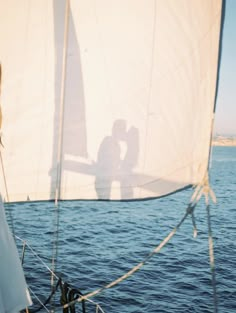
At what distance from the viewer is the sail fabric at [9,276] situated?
2643 millimetres

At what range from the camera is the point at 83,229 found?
2278cm

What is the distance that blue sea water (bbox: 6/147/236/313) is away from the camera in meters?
13.2

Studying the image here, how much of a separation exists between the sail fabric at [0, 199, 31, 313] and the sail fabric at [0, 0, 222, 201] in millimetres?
1472

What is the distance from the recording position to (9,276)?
8.79 feet

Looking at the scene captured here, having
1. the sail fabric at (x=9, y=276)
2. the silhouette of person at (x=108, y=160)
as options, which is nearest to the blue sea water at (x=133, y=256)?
the silhouette of person at (x=108, y=160)

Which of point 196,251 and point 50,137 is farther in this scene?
point 196,251

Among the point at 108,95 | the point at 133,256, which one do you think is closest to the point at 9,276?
the point at 108,95

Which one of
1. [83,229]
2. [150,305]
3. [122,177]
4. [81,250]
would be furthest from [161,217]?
[122,177]

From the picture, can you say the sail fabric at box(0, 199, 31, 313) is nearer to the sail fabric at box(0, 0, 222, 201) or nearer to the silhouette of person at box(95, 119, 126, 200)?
the sail fabric at box(0, 0, 222, 201)

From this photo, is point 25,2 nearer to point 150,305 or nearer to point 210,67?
point 210,67

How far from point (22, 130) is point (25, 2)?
173 cm

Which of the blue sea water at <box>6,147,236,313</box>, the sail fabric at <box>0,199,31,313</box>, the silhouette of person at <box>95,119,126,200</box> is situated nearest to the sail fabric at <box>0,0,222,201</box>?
the silhouette of person at <box>95,119,126,200</box>

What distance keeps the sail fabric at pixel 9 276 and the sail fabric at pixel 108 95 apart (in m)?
1.47

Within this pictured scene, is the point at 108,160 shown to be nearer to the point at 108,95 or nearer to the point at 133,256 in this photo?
the point at 108,95
